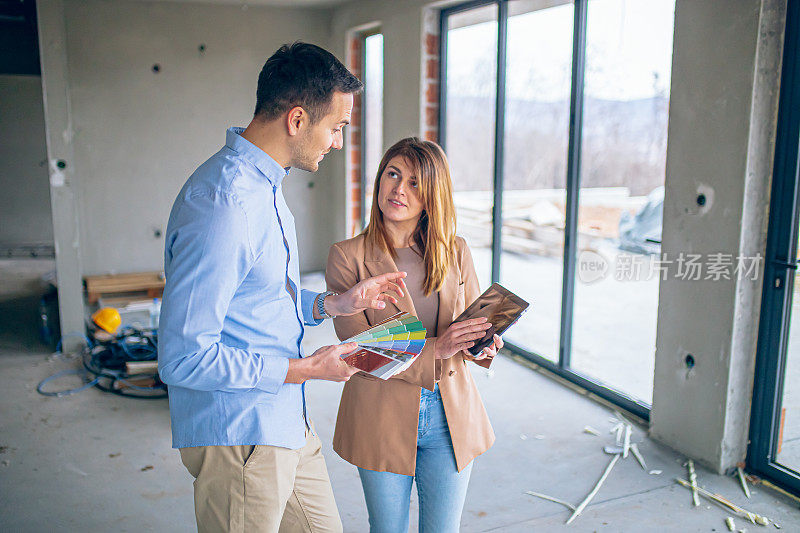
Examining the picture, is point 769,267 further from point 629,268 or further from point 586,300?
point 586,300

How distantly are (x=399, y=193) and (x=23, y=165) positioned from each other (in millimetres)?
8750

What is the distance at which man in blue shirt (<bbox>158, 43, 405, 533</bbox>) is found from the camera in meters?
1.29

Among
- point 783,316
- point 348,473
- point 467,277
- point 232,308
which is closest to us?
point 232,308

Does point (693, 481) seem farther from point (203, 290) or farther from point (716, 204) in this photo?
point (203, 290)

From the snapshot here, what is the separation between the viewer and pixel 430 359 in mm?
1792

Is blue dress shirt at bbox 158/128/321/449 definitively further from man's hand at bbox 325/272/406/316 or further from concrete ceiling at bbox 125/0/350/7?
concrete ceiling at bbox 125/0/350/7

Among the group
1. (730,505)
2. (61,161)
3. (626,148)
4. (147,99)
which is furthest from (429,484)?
(147,99)

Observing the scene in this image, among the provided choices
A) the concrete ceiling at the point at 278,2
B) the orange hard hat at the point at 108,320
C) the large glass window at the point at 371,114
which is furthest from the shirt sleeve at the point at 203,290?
the concrete ceiling at the point at 278,2

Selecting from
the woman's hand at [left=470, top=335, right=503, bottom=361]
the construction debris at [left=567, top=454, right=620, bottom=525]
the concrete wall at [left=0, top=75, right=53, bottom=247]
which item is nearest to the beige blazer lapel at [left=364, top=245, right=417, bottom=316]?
the woman's hand at [left=470, top=335, right=503, bottom=361]

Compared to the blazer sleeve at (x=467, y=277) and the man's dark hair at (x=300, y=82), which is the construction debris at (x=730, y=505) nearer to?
the blazer sleeve at (x=467, y=277)

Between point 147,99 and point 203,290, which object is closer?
point 203,290

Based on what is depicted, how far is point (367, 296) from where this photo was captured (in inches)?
72.6

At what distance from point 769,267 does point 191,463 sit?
8.88 ft

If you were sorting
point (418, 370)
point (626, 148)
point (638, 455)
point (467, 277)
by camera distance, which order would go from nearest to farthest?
point (418, 370) < point (467, 277) < point (638, 455) < point (626, 148)
